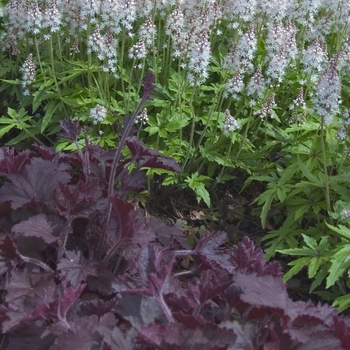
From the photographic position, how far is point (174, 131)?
4242 millimetres

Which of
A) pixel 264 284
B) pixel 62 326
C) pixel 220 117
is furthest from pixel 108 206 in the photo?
pixel 220 117

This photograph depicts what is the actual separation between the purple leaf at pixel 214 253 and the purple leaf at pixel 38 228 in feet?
2.13

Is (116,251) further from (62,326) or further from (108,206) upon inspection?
(62,326)

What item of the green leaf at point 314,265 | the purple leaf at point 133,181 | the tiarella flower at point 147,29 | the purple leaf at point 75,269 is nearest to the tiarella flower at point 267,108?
the tiarella flower at point 147,29

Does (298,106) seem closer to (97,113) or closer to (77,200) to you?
(97,113)

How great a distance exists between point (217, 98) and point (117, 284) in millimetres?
2607

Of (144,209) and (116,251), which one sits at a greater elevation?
(116,251)

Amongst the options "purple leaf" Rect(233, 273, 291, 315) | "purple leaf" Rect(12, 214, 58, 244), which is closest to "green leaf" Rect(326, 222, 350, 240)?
"purple leaf" Rect(233, 273, 291, 315)

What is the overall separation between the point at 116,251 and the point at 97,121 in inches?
70.6

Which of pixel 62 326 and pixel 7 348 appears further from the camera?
pixel 7 348

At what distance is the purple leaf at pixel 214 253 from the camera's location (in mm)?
2475

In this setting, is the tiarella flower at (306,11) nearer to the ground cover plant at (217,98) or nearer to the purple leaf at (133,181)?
the ground cover plant at (217,98)

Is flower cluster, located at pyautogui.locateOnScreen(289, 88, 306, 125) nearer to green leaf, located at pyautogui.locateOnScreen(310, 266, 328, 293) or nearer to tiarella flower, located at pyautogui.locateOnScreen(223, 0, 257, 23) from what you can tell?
tiarella flower, located at pyautogui.locateOnScreen(223, 0, 257, 23)

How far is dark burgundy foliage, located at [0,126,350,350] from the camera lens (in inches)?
72.5
